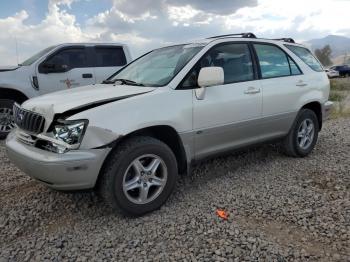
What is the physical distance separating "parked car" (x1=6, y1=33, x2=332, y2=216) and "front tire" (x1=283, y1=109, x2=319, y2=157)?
4 centimetres

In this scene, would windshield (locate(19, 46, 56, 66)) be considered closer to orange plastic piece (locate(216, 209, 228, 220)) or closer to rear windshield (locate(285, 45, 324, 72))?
rear windshield (locate(285, 45, 324, 72))

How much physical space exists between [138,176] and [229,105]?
54.3 inches

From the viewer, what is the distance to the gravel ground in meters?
2.98

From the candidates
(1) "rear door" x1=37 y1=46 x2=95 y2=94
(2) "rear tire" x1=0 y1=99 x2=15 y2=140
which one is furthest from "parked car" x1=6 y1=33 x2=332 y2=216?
(2) "rear tire" x1=0 y1=99 x2=15 y2=140

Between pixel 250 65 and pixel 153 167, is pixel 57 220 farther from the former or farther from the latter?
pixel 250 65

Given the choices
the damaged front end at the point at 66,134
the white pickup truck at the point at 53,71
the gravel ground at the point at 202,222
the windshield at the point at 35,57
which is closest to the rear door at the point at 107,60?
the white pickup truck at the point at 53,71

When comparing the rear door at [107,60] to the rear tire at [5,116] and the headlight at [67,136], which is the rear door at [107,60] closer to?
the rear tire at [5,116]

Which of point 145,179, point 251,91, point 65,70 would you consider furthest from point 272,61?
point 65,70

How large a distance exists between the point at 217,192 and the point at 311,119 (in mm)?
2207

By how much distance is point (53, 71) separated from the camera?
291 inches

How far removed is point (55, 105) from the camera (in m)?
3.40

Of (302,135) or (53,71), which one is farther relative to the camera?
(53,71)

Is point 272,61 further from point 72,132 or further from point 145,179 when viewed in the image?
point 72,132

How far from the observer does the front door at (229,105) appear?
396 cm
